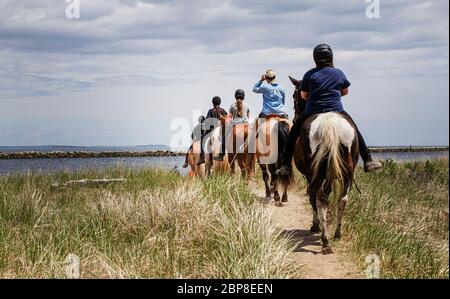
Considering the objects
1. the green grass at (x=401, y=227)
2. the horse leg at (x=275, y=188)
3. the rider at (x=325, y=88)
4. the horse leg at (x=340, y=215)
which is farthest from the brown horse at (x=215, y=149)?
the horse leg at (x=340, y=215)

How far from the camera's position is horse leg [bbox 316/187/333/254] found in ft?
21.5

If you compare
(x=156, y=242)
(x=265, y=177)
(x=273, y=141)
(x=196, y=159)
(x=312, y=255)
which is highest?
(x=273, y=141)

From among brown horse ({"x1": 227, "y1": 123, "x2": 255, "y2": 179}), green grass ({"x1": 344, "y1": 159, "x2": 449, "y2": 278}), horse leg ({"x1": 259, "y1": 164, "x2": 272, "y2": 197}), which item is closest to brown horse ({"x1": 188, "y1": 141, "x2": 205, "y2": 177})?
brown horse ({"x1": 227, "y1": 123, "x2": 255, "y2": 179})

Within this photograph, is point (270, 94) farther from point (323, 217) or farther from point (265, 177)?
point (323, 217)

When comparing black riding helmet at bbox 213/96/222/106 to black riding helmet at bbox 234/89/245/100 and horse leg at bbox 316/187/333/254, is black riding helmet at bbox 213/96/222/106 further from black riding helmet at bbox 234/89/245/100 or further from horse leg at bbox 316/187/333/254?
horse leg at bbox 316/187/333/254

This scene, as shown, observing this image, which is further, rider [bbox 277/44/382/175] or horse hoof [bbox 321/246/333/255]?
rider [bbox 277/44/382/175]

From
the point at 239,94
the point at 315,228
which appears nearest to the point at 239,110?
the point at 239,94

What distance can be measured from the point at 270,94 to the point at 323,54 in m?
3.20

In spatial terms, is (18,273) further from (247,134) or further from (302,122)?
(247,134)

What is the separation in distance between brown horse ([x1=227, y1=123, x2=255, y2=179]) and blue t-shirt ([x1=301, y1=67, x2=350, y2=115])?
416 centimetres

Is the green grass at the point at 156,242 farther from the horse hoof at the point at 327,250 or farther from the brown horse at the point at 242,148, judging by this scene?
the brown horse at the point at 242,148

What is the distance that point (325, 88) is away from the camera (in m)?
6.97

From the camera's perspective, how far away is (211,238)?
6.43 m
